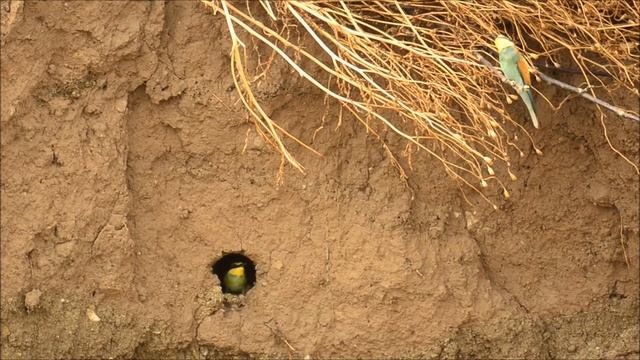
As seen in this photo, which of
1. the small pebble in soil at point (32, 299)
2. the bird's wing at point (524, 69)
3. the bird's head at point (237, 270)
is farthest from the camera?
the bird's head at point (237, 270)

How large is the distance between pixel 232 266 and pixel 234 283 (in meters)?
0.06

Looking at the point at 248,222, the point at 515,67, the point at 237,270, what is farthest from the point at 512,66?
the point at 237,270

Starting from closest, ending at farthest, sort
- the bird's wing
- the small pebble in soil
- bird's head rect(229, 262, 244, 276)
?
the bird's wing
the small pebble in soil
bird's head rect(229, 262, 244, 276)

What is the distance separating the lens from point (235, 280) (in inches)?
139

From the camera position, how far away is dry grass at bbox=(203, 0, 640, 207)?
3166 millimetres

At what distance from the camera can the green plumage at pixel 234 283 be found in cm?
352

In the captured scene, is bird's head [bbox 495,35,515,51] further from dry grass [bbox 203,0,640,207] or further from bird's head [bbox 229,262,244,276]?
bird's head [bbox 229,262,244,276]

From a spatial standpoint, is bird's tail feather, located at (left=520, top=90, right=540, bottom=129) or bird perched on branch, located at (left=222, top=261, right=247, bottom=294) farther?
bird perched on branch, located at (left=222, top=261, right=247, bottom=294)

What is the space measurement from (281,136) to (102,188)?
0.52m

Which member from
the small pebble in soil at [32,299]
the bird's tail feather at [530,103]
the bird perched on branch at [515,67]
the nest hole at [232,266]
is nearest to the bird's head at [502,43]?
the bird perched on branch at [515,67]

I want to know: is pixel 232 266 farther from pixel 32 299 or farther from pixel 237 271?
pixel 32 299

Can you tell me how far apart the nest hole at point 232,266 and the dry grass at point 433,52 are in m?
0.40

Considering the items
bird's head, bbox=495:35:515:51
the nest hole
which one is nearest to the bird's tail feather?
bird's head, bbox=495:35:515:51

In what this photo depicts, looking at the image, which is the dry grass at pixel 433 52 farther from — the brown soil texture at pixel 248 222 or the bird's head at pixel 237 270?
the bird's head at pixel 237 270
